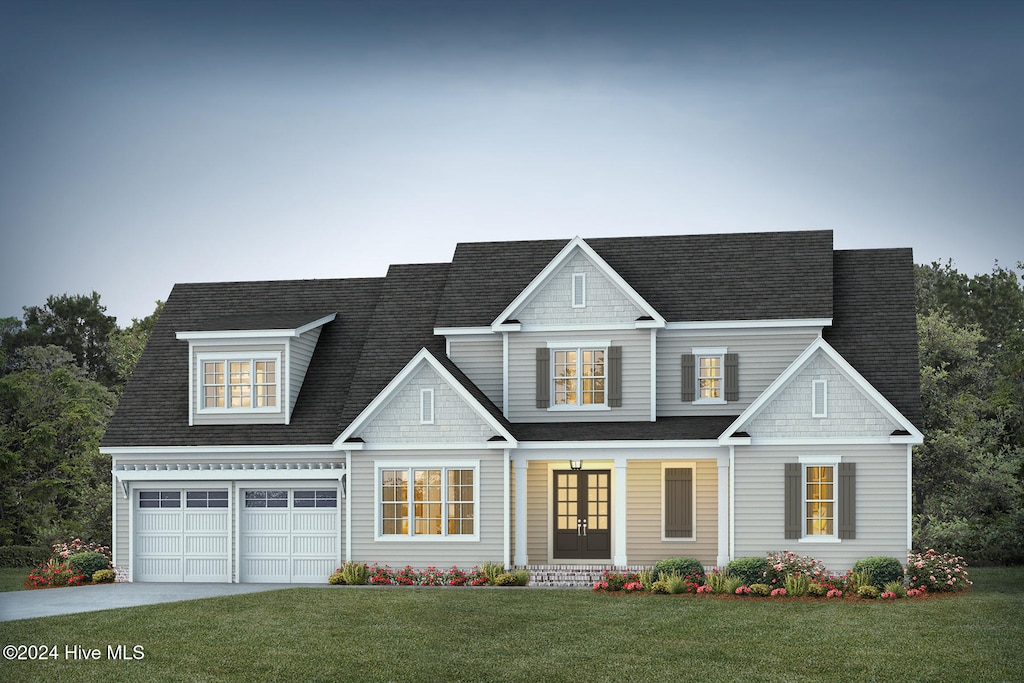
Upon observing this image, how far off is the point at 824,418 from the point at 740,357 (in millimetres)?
3417

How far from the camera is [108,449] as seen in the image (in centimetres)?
2827

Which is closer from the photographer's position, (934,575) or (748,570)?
(748,570)

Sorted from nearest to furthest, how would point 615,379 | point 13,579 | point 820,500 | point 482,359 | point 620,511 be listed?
Answer: point 820,500 < point 620,511 < point 615,379 < point 482,359 < point 13,579

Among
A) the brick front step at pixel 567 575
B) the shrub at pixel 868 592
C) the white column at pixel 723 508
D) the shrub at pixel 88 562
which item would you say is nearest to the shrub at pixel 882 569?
the shrub at pixel 868 592

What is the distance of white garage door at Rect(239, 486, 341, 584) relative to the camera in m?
27.6

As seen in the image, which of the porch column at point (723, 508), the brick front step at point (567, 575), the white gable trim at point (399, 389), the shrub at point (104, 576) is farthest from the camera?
the shrub at point (104, 576)

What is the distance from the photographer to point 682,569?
2409cm

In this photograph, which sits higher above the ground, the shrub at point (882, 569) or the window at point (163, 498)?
the window at point (163, 498)

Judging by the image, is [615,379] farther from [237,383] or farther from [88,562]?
[88,562]

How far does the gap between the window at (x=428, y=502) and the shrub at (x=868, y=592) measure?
8.65 metres

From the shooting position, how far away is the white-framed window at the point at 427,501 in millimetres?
26719

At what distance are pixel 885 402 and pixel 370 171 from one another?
51.0 feet

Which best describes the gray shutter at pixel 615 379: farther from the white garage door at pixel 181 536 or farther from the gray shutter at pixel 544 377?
the white garage door at pixel 181 536

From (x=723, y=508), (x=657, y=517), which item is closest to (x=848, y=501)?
(x=723, y=508)
